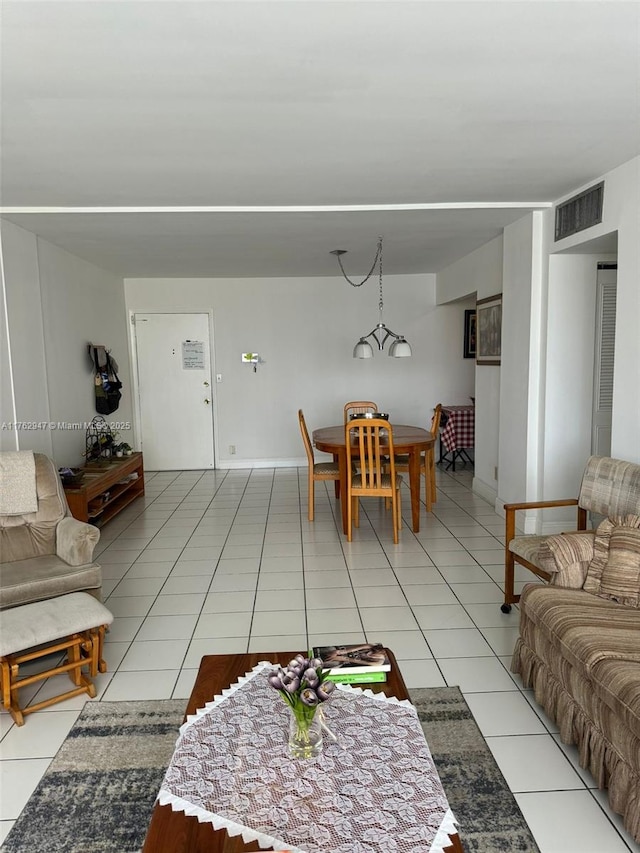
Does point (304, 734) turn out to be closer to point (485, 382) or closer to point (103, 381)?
Result: point (485, 382)

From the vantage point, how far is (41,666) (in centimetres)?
265

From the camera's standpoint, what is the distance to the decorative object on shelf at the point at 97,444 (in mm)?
5262

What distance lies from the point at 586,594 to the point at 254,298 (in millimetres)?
5531

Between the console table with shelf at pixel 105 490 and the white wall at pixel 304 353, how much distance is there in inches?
64.8

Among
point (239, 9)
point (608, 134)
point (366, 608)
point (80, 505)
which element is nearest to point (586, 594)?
point (366, 608)

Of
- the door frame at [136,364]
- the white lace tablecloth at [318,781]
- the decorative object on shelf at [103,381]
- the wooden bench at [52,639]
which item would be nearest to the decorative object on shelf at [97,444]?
the decorative object on shelf at [103,381]

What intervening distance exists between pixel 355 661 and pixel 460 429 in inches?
204

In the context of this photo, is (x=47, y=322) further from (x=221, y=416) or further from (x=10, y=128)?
(x=221, y=416)

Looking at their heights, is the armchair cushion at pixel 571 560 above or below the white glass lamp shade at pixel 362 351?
below

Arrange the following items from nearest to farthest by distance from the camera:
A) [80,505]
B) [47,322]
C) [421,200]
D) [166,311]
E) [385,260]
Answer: [421,200] < [80,505] < [47,322] < [385,260] < [166,311]

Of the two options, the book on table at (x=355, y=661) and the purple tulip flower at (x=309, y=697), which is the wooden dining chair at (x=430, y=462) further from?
the purple tulip flower at (x=309, y=697)

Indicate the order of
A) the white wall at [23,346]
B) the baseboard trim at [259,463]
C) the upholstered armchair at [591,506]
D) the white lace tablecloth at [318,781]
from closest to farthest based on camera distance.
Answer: the white lace tablecloth at [318,781] < the upholstered armchair at [591,506] < the white wall at [23,346] < the baseboard trim at [259,463]

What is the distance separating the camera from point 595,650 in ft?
6.08

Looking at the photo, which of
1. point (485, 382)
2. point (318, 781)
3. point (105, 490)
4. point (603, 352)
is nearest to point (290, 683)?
point (318, 781)
